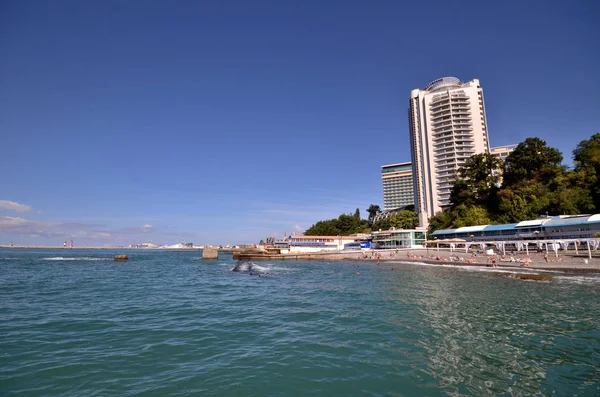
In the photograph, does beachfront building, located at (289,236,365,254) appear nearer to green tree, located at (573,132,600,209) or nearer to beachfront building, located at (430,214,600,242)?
beachfront building, located at (430,214,600,242)

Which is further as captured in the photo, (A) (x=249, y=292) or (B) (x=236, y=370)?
(A) (x=249, y=292)

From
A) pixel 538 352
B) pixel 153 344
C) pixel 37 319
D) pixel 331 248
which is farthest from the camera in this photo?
pixel 331 248

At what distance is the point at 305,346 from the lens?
11.1 m

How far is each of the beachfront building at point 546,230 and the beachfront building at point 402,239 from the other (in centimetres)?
1430

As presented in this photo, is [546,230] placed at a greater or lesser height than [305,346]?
greater

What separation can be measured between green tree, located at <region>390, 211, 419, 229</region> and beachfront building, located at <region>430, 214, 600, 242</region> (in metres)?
37.5

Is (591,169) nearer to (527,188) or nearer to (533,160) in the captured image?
(527,188)

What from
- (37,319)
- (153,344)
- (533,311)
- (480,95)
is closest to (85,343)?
(153,344)

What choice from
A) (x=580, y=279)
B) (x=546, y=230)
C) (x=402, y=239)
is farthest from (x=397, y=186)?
(x=580, y=279)

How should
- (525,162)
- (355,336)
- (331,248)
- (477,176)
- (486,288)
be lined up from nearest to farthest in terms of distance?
1. (355,336)
2. (486,288)
3. (525,162)
4. (477,176)
5. (331,248)

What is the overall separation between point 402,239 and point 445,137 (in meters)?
45.5

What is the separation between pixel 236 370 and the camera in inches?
357

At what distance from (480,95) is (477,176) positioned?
4473cm

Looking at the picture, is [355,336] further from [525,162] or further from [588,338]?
[525,162]
